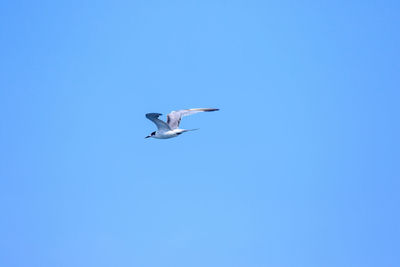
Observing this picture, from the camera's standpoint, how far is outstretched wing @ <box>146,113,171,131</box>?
112ft

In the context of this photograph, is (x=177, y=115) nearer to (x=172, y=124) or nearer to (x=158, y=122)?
(x=172, y=124)

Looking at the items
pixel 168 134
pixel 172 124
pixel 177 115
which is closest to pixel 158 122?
pixel 168 134

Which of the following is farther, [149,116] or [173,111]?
[173,111]

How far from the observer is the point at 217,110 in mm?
38094

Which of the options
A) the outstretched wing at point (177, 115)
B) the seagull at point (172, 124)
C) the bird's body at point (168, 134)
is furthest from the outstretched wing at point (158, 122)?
the outstretched wing at point (177, 115)

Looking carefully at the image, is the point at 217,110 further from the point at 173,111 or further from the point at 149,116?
the point at 149,116

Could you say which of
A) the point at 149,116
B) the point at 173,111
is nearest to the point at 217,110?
the point at 173,111

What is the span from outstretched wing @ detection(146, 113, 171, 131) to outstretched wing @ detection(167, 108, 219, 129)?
0.66 metres

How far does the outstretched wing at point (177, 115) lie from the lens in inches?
1492

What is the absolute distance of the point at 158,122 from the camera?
118ft

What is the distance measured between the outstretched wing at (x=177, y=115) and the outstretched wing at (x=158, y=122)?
0.66 m

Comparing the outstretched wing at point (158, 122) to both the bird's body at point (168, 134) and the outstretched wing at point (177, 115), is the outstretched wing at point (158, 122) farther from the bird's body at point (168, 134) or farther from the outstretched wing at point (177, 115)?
the outstretched wing at point (177, 115)

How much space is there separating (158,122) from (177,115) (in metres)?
2.50

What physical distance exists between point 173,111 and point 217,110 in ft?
8.65
